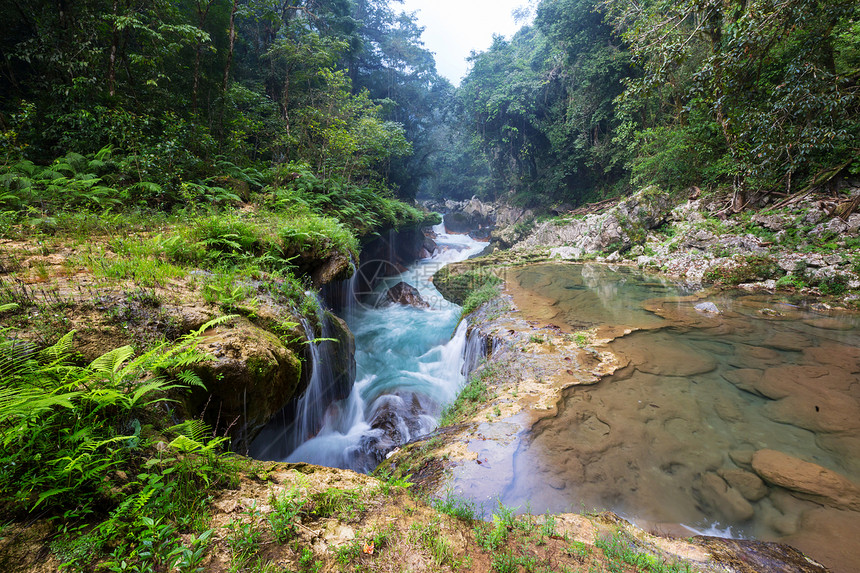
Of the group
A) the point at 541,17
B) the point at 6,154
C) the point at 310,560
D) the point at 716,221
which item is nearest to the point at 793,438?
the point at 310,560

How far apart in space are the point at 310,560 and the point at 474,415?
123 inches

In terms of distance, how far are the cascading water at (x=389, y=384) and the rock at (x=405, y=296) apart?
246 mm

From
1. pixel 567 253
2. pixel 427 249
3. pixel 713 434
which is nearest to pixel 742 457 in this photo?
pixel 713 434

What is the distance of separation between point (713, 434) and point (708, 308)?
17.3 ft

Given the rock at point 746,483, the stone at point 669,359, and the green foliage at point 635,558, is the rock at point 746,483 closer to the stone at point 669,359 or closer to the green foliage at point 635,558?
the green foliage at point 635,558

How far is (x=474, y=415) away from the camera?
4.52 metres

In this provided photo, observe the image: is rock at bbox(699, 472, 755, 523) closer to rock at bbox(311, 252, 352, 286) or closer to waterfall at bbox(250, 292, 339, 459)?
waterfall at bbox(250, 292, 339, 459)

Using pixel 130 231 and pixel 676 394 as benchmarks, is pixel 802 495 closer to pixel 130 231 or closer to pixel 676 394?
pixel 676 394

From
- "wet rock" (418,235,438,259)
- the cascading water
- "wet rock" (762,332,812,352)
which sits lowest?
the cascading water

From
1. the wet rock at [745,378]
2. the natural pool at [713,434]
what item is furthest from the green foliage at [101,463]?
the wet rock at [745,378]

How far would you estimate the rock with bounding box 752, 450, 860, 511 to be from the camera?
2.81 metres

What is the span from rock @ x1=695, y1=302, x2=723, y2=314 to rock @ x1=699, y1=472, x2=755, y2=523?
5796mm

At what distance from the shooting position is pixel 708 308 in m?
7.53

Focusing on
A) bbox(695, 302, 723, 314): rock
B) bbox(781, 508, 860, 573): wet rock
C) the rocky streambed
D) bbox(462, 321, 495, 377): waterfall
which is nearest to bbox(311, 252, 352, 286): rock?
bbox(462, 321, 495, 377): waterfall
